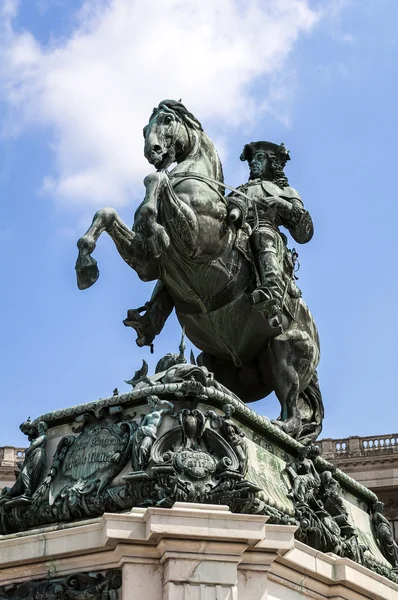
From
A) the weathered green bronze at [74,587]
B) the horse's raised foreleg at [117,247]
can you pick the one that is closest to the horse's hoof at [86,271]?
the horse's raised foreleg at [117,247]

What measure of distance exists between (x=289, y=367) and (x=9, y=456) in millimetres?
35258

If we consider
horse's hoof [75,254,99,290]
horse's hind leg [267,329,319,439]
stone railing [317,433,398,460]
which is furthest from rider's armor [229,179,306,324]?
stone railing [317,433,398,460]

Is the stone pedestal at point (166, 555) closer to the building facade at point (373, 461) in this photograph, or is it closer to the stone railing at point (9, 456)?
the building facade at point (373, 461)

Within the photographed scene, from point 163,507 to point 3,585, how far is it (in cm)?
144

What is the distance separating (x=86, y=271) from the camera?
34.5 ft

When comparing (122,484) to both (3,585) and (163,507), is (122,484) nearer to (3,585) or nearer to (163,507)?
(163,507)

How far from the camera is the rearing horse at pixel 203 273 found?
10875 mm

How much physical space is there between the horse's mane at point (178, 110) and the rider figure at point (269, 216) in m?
0.83

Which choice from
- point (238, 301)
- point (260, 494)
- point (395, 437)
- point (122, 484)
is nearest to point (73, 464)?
point (122, 484)

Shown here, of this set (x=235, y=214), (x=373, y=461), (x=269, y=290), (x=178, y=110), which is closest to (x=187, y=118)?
(x=178, y=110)

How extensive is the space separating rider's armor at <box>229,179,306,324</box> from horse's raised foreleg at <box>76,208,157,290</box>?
1.05 m

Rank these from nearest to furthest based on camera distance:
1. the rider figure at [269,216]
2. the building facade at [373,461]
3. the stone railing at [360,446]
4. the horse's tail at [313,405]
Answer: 1. the rider figure at [269,216]
2. the horse's tail at [313,405]
3. the building facade at [373,461]
4. the stone railing at [360,446]

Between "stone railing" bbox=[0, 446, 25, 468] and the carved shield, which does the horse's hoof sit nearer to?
the carved shield

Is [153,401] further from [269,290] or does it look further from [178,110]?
[178,110]
